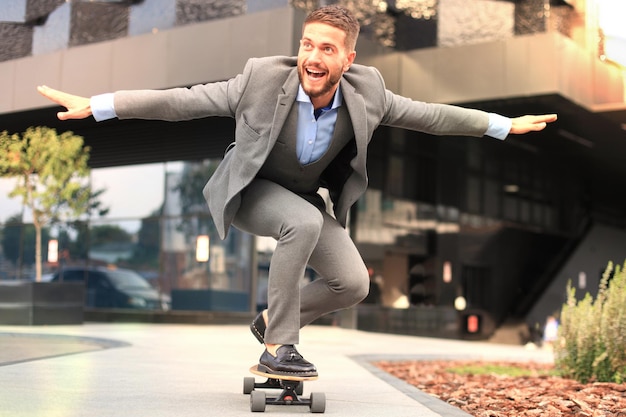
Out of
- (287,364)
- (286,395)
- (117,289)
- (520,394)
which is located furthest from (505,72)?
(287,364)

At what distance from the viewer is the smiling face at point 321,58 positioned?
11.6 feet

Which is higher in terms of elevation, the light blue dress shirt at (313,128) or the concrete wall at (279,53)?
the concrete wall at (279,53)

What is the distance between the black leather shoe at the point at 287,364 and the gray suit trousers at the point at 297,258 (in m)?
0.04

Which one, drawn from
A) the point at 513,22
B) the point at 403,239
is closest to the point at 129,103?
the point at 513,22

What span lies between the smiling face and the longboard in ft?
4.22

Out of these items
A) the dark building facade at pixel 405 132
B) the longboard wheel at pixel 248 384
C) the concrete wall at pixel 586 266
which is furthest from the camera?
the concrete wall at pixel 586 266

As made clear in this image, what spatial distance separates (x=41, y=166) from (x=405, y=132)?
349 inches

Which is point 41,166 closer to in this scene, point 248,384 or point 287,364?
point 248,384

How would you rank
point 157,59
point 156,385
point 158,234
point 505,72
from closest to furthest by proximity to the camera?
point 156,385 < point 505,72 < point 157,59 < point 158,234

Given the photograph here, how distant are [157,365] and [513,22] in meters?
12.1

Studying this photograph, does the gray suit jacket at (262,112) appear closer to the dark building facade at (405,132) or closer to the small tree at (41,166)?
the dark building facade at (405,132)

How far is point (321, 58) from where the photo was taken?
3551mm

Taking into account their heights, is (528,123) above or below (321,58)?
below

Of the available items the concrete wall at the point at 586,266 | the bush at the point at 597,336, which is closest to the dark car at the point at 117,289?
the concrete wall at the point at 586,266
